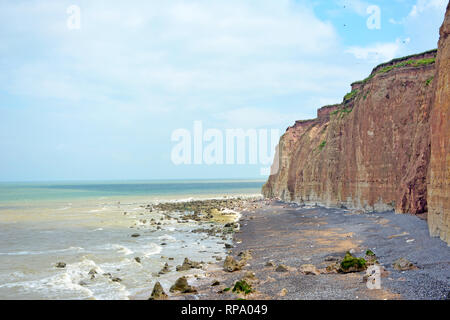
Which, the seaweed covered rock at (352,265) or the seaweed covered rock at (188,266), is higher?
the seaweed covered rock at (352,265)

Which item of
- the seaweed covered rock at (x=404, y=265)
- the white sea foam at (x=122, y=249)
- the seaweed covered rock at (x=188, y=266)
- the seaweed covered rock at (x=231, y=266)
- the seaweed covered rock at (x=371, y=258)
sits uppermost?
the seaweed covered rock at (x=404, y=265)

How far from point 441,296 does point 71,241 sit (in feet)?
95.8

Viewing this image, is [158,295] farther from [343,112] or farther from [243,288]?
[343,112]

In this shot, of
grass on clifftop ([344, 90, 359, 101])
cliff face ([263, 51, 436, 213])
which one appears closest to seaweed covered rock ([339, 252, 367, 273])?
cliff face ([263, 51, 436, 213])

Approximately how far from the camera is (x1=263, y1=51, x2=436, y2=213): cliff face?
28.9 metres

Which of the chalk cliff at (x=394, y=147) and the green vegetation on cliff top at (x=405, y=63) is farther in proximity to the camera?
the green vegetation on cliff top at (x=405, y=63)

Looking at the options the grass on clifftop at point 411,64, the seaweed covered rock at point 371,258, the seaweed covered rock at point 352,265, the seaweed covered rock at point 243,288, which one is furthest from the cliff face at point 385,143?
the seaweed covered rock at point 243,288

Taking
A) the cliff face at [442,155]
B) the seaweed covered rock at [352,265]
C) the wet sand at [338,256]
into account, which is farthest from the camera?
the cliff face at [442,155]

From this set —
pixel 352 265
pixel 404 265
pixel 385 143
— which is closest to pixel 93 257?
pixel 352 265

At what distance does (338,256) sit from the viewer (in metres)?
18.7

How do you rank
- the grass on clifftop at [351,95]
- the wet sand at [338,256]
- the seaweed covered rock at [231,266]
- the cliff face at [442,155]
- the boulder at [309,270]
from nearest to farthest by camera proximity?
the wet sand at [338,256]
the boulder at [309,270]
the cliff face at [442,155]
the seaweed covered rock at [231,266]
the grass on clifftop at [351,95]

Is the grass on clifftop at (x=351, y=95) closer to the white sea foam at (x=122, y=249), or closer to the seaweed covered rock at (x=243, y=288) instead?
the white sea foam at (x=122, y=249)

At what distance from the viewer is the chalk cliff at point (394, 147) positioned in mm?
18391
